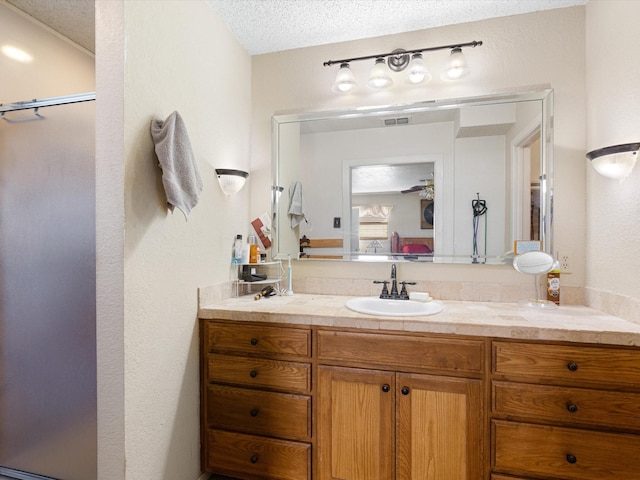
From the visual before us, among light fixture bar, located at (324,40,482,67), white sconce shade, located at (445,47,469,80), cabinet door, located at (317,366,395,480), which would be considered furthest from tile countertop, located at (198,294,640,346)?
light fixture bar, located at (324,40,482,67)

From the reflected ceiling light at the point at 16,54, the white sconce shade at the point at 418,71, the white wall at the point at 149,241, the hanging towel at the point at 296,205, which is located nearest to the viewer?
the white wall at the point at 149,241

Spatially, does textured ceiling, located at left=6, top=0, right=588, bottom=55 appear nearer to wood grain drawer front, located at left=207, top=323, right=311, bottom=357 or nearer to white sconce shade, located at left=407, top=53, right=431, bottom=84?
white sconce shade, located at left=407, top=53, right=431, bottom=84

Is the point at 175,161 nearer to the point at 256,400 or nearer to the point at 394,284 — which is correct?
the point at 256,400

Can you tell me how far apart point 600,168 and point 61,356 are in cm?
275

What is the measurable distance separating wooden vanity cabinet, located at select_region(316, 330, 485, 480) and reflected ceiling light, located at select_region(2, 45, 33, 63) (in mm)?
2154

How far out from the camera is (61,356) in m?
1.53

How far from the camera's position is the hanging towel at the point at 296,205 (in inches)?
84.8

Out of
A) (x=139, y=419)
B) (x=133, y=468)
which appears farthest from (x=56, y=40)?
(x=133, y=468)

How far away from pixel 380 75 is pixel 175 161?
1.32m

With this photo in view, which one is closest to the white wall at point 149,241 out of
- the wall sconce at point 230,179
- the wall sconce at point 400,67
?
the wall sconce at point 230,179

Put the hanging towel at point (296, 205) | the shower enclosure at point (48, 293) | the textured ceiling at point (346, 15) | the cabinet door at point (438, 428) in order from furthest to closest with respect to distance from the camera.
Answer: the hanging towel at point (296, 205), the textured ceiling at point (346, 15), the shower enclosure at point (48, 293), the cabinet door at point (438, 428)

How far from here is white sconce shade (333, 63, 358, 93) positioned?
6.48 feet

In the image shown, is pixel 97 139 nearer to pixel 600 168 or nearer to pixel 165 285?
pixel 165 285

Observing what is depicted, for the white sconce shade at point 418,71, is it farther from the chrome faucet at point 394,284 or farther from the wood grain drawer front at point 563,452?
the wood grain drawer front at point 563,452
